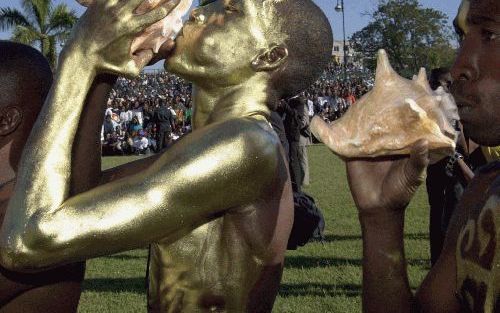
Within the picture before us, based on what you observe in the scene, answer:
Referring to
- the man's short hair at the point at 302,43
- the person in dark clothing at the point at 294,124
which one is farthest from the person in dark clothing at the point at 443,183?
the person in dark clothing at the point at 294,124

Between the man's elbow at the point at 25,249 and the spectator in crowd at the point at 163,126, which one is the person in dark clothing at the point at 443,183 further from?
the spectator in crowd at the point at 163,126

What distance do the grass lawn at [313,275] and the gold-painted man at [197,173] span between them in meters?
4.33

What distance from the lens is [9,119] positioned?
2.25 meters

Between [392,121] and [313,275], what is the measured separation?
6.08 metres

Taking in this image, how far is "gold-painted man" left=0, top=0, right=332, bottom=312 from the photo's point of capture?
71.3 inches

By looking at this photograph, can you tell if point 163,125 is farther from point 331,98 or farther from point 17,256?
point 17,256

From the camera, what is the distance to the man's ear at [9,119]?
2.24 m

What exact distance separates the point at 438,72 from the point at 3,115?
4.75 m

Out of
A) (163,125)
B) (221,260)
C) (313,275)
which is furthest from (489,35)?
(163,125)

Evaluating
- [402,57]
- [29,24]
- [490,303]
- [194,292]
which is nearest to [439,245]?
[194,292]

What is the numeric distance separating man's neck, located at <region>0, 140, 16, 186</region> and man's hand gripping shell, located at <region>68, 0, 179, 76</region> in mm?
505

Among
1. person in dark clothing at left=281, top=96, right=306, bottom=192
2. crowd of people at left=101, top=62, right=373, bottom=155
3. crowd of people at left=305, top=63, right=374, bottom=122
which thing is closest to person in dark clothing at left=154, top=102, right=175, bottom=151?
crowd of people at left=101, top=62, right=373, bottom=155

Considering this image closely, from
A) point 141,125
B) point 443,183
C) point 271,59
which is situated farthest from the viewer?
point 141,125

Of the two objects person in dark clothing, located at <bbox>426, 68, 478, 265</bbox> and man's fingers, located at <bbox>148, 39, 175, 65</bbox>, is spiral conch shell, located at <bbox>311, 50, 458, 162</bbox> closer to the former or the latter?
man's fingers, located at <bbox>148, 39, 175, 65</bbox>
